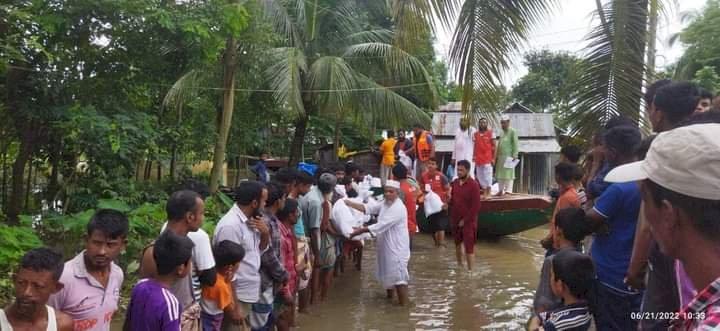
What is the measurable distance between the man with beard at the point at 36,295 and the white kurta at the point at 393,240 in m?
4.69

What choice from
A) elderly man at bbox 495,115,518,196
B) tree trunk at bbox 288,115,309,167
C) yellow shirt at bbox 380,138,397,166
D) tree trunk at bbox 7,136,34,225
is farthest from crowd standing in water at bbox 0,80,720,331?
tree trunk at bbox 288,115,309,167

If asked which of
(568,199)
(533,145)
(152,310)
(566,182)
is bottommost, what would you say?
(152,310)

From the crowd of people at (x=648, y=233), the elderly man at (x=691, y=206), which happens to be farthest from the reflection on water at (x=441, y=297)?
the elderly man at (x=691, y=206)

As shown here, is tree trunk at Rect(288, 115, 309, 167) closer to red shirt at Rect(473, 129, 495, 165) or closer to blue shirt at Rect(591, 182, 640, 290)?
red shirt at Rect(473, 129, 495, 165)

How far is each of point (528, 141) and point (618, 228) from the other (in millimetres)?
14595

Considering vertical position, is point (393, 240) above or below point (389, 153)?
below

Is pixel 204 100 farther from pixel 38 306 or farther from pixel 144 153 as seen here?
pixel 38 306

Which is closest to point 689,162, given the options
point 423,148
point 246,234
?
point 246,234

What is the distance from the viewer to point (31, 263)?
257cm

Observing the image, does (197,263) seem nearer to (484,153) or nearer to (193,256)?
(193,256)

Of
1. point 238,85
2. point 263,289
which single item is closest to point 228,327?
point 263,289

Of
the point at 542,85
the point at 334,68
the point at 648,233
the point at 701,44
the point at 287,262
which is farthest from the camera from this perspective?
the point at 542,85

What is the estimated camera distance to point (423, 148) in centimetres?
1247

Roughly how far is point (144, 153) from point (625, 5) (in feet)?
23.5
